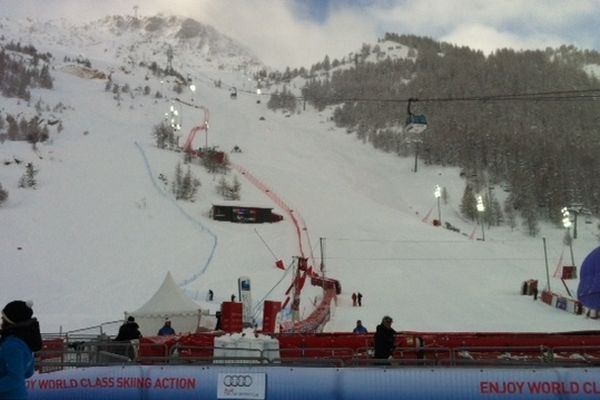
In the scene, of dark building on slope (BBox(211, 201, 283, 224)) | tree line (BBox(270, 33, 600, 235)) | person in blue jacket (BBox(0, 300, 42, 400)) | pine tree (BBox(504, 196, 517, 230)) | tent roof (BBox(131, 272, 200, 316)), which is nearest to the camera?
person in blue jacket (BBox(0, 300, 42, 400))

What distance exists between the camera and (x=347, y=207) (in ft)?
208

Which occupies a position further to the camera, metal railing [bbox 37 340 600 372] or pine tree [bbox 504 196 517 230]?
pine tree [bbox 504 196 517 230]

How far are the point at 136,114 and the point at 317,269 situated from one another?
67.7m

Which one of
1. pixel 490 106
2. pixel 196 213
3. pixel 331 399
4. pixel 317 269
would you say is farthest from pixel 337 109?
pixel 331 399

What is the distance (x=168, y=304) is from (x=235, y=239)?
28137 millimetres

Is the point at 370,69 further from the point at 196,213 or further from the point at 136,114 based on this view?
the point at 196,213

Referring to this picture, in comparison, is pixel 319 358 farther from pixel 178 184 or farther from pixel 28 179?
pixel 178 184

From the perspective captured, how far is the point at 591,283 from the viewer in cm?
999

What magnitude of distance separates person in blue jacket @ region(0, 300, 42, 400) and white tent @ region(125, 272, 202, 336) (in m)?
16.7

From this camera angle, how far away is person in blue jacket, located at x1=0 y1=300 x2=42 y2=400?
3.95 meters

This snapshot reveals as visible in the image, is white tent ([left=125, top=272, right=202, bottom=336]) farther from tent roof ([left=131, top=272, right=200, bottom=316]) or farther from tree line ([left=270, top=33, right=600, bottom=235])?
tree line ([left=270, top=33, right=600, bottom=235])

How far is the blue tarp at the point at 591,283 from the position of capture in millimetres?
9898

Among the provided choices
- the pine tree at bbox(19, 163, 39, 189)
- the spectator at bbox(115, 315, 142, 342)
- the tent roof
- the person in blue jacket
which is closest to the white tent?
the tent roof

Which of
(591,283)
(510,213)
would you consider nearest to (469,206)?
(510,213)
